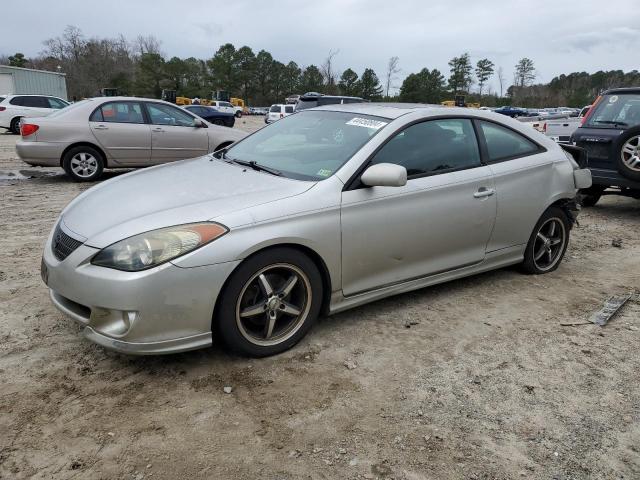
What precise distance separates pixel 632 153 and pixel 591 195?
1937 millimetres

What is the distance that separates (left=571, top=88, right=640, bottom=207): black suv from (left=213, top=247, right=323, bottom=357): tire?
5.09 metres

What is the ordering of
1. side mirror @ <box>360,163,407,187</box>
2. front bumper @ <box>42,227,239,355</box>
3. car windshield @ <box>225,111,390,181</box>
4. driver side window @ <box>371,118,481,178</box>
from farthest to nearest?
driver side window @ <box>371,118,481,178</box>, car windshield @ <box>225,111,390,181</box>, side mirror @ <box>360,163,407,187</box>, front bumper @ <box>42,227,239,355</box>

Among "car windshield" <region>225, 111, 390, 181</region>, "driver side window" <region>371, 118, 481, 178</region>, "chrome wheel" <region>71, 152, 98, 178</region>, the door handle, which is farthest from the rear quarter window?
"chrome wheel" <region>71, 152, 98, 178</region>

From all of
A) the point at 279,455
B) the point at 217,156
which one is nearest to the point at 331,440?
the point at 279,455

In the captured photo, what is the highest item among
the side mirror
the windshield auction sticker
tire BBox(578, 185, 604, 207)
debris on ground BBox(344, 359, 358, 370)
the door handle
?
the windshield auction sticker

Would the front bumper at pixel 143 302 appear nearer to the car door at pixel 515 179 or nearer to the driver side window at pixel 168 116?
the car door at pixel 515 179

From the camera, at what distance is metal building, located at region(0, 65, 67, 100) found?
37500 millimetres

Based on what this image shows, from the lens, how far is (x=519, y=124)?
462 centimetres

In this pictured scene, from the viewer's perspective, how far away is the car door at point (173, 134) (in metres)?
9.28

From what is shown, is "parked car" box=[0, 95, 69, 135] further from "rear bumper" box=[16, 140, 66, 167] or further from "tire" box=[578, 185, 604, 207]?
"tire" box=[578, 185, 604, 207]

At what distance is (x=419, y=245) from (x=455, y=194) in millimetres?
505

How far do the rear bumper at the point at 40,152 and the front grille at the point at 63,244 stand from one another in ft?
20.5

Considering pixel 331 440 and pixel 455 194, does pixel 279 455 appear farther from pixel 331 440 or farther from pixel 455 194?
pixel 455 194

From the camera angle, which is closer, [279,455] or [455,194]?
[279,455]
